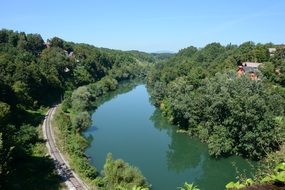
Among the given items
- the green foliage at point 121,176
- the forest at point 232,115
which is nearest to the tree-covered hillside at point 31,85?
the green foliage at point 121,176

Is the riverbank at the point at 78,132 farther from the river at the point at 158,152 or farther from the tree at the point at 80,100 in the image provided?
the river at the point at 158,152

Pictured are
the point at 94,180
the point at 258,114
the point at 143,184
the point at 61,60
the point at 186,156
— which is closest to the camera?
the point at 143,184

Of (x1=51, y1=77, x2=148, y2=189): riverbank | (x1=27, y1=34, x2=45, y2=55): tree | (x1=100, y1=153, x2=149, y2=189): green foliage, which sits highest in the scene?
(x1=27, y1=34, x2=45, y2=55): tree

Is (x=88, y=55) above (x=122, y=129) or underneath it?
above

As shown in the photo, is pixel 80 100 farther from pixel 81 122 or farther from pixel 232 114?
pixel 232 114

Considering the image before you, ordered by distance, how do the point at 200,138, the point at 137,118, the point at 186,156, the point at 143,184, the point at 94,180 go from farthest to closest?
the point at 137,118
the point at 200,138
the point at 186,156
the point at 94,180
the point at 143,184

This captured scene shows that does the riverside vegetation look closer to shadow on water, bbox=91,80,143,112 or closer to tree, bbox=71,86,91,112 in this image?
tree, bbox=71,86,91,112

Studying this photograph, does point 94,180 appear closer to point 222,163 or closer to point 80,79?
point 222,163

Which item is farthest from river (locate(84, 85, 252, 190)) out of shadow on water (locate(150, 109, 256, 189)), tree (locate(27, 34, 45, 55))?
tree (locate(27, 34, 45, 55))

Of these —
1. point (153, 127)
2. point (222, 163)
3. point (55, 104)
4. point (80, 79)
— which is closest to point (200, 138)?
point (222, 163)
